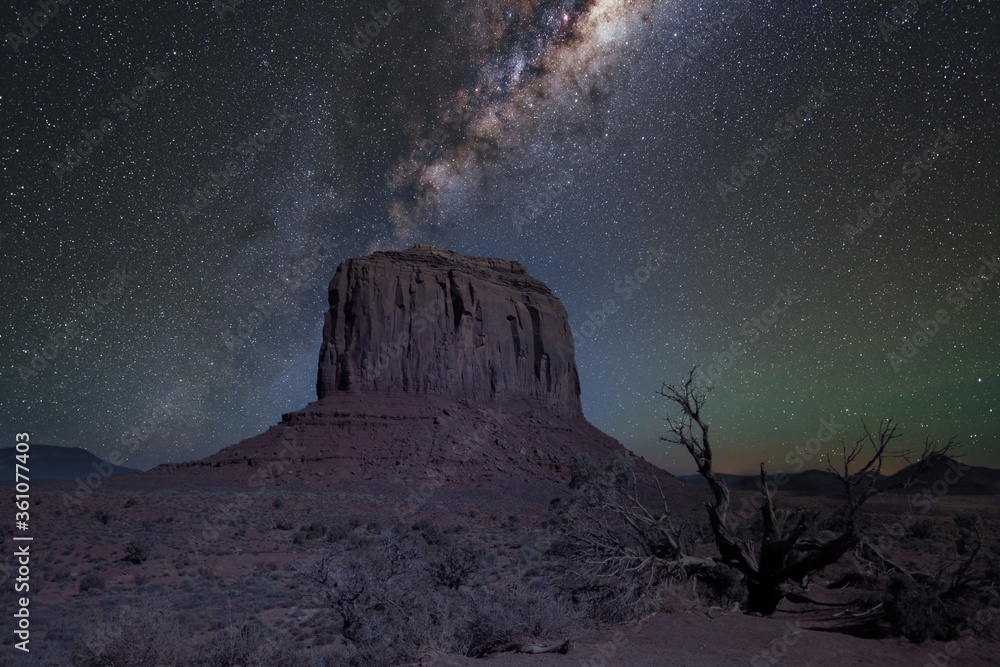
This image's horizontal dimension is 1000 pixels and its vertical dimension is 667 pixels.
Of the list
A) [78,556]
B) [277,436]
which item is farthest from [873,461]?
[277,436]

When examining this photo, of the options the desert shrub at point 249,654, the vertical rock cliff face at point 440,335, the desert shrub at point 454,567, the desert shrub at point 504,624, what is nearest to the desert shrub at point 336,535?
the desert shrub at point 454,567

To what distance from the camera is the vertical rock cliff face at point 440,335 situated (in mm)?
61219

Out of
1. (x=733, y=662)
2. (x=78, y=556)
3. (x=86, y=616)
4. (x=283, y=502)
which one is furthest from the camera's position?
(x=283, y=502)

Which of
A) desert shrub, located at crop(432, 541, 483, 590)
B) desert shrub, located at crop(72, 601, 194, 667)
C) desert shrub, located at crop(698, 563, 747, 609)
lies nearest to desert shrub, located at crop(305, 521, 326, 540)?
desert shrub, located at crop(432, 541, 483, 590)

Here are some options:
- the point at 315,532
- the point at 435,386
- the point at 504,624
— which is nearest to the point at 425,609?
the point at 504,624

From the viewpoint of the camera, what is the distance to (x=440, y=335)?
216ft

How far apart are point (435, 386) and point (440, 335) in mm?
7640

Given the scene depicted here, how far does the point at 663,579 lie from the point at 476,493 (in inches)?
1321

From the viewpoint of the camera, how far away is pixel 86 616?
8.91m

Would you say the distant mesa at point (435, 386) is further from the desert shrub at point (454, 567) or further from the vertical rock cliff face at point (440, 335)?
the desert shrub at point (454, 567)

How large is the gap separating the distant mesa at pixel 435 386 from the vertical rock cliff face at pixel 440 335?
15 cm

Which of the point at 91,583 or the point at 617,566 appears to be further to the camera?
the point at 91,583

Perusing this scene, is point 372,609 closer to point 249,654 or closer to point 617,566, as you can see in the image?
point 249,654

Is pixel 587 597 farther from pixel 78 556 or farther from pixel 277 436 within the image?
pixel 277 436
